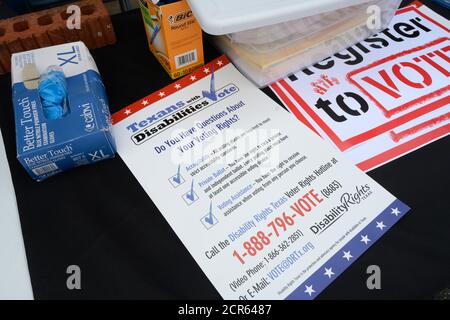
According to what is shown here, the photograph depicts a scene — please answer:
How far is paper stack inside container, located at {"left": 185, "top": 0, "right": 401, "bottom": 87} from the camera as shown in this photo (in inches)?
19.1

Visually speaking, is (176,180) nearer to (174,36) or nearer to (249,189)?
(249,189)

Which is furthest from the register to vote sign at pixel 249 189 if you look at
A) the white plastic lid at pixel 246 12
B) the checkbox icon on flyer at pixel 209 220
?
the white plastic lid at pixel 246 12

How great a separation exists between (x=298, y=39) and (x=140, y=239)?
1.24ft

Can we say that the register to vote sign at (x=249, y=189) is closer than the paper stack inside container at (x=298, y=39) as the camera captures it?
Yes

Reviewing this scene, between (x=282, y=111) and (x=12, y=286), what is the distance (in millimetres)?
411

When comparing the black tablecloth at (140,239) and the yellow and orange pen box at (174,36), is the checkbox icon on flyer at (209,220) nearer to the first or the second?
the black tablecloth at (140,239)

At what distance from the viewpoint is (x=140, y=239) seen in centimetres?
39

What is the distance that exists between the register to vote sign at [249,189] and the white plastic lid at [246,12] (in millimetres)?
132

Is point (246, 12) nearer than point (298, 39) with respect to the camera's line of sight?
Yes

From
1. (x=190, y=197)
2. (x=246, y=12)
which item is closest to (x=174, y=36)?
(x=246, y=12)

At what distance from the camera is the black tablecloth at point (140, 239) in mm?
359

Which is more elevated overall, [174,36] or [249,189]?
[174,36]
